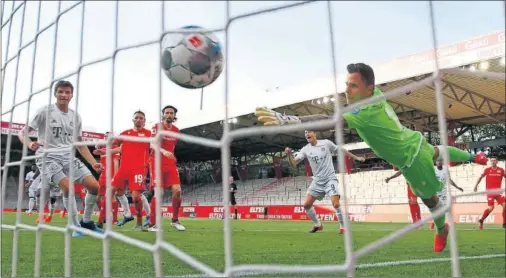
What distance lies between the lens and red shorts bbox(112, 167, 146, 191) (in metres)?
5.94

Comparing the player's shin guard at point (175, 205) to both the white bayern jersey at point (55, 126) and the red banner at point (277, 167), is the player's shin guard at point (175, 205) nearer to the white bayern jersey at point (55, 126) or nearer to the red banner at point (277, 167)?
the white bayern jersey at point (55, 126)

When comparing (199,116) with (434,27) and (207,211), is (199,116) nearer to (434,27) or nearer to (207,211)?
(207,211)

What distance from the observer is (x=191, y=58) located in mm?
2578

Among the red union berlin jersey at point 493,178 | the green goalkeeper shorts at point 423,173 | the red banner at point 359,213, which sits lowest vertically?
the red banner at point 359,213

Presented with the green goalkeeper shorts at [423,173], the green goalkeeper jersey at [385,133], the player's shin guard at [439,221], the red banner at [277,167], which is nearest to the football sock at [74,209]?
the green goalkeeper jersey at [385,133]

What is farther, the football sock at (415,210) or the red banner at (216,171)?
the red banner at (216,171)

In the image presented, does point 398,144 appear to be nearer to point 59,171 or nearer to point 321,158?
point 59,171

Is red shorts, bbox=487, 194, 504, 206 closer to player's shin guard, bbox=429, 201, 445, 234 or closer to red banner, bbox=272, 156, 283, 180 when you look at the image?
player's shin guard, bbox=429, 201, 445, 234

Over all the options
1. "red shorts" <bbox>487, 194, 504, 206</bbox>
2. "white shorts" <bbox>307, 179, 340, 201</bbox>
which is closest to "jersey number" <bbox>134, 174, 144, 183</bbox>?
"white shorts" <bbox>307, 179, 340, 201</bbox>

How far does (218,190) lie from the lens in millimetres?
24500

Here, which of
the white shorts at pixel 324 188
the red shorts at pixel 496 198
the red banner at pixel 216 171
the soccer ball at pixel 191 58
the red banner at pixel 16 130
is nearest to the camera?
the soccer ball at pixel 191 58

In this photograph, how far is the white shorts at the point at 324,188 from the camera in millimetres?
6574

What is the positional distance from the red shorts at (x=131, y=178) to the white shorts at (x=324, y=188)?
Result: 7.54ft

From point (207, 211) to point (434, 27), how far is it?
57.5ft
